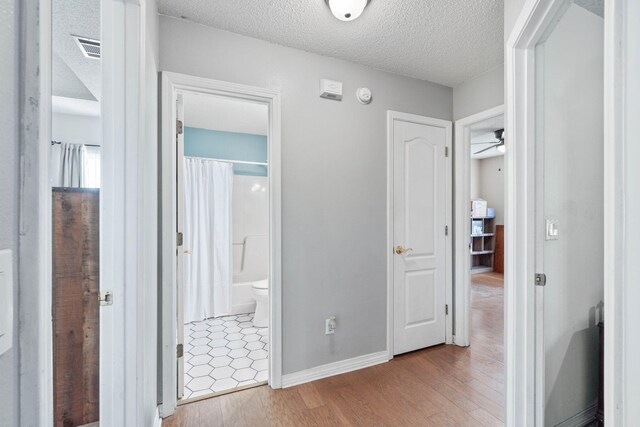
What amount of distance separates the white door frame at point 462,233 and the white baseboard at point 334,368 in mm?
834

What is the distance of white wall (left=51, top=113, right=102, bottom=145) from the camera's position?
132 inches

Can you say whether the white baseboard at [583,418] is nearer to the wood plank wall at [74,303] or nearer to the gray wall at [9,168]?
the gray wall at [9,168]

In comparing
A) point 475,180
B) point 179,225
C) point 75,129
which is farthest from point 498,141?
point 75,129

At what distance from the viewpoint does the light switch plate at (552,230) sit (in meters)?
1.47

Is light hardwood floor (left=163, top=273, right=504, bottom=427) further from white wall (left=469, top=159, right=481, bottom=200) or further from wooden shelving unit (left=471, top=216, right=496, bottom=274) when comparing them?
white wall (left=469, top=159, right=481, bottom=200)

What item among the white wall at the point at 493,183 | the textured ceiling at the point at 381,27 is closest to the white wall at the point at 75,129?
the textured ceiling at the point at 381,27

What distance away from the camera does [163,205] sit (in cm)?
179

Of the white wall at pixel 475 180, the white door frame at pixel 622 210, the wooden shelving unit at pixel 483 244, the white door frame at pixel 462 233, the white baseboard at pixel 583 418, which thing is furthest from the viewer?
the white wall at pixel 475 180

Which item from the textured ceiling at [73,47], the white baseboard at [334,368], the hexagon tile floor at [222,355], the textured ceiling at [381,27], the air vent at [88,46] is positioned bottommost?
the hexagon tile floor at [222,355]

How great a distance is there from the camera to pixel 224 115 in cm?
338

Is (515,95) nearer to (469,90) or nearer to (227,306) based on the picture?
(469,90)

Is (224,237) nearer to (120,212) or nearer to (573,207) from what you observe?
(120,212)

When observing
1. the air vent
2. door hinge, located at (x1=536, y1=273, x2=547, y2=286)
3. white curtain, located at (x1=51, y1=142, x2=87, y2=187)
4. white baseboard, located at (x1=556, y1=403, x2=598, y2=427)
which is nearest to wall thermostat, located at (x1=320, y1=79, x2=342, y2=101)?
the air vent

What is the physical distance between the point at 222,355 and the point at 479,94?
320 cm
